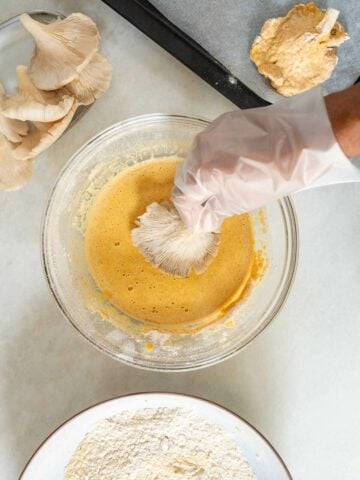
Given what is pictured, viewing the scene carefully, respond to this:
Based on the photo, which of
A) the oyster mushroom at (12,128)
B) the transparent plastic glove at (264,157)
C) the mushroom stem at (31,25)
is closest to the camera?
the transparent plastic glove at (264,157)

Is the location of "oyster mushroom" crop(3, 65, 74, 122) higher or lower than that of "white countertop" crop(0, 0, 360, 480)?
higher

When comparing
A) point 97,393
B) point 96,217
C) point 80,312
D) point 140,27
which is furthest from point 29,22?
Answer: point 97,393

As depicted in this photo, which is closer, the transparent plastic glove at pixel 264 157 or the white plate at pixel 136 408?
the transparent plastic glove at pixel 264 157

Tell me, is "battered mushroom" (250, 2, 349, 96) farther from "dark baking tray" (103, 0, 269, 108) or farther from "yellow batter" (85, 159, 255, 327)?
"yellow batter" (85, 159, 255, 327)

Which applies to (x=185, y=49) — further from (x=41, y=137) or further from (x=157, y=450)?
(x=157, y=450)

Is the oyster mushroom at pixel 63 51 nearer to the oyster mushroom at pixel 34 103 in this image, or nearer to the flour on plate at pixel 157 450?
the oyster mushroom at pixel 34 103

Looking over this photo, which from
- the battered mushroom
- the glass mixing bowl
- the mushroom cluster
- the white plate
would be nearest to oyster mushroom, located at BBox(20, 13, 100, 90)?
the mushroom cluster

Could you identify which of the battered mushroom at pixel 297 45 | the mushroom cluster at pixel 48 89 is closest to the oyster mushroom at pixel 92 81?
the mushroom cluster at pixel 48 89
